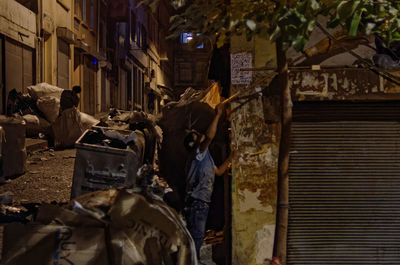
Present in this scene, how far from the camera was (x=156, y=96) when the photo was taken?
33.8 meters

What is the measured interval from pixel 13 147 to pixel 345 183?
21.4 feet

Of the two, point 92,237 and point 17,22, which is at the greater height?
point 17,22

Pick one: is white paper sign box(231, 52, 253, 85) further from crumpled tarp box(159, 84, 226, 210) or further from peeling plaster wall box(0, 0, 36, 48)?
peeling plaster wall box(0, 0, 36, 48)

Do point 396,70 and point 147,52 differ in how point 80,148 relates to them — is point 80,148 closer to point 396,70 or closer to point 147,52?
point 396,70

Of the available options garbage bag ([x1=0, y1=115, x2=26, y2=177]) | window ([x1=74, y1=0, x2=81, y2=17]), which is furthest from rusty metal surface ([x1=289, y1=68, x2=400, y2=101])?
window ([x1=74, y1=0, x2=81, y2=17])

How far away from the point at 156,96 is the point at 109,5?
428 inches

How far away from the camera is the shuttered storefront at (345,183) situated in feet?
18.7

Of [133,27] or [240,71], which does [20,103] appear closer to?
[240,71]

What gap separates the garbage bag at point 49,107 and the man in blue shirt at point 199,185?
8.40 metres

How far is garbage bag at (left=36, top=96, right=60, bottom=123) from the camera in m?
12.8

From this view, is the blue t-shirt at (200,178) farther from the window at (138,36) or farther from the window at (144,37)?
the window at (144,37)

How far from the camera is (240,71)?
18.7 feet

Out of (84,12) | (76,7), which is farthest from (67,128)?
(84,12)

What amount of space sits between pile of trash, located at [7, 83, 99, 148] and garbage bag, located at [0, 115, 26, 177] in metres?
3.45
